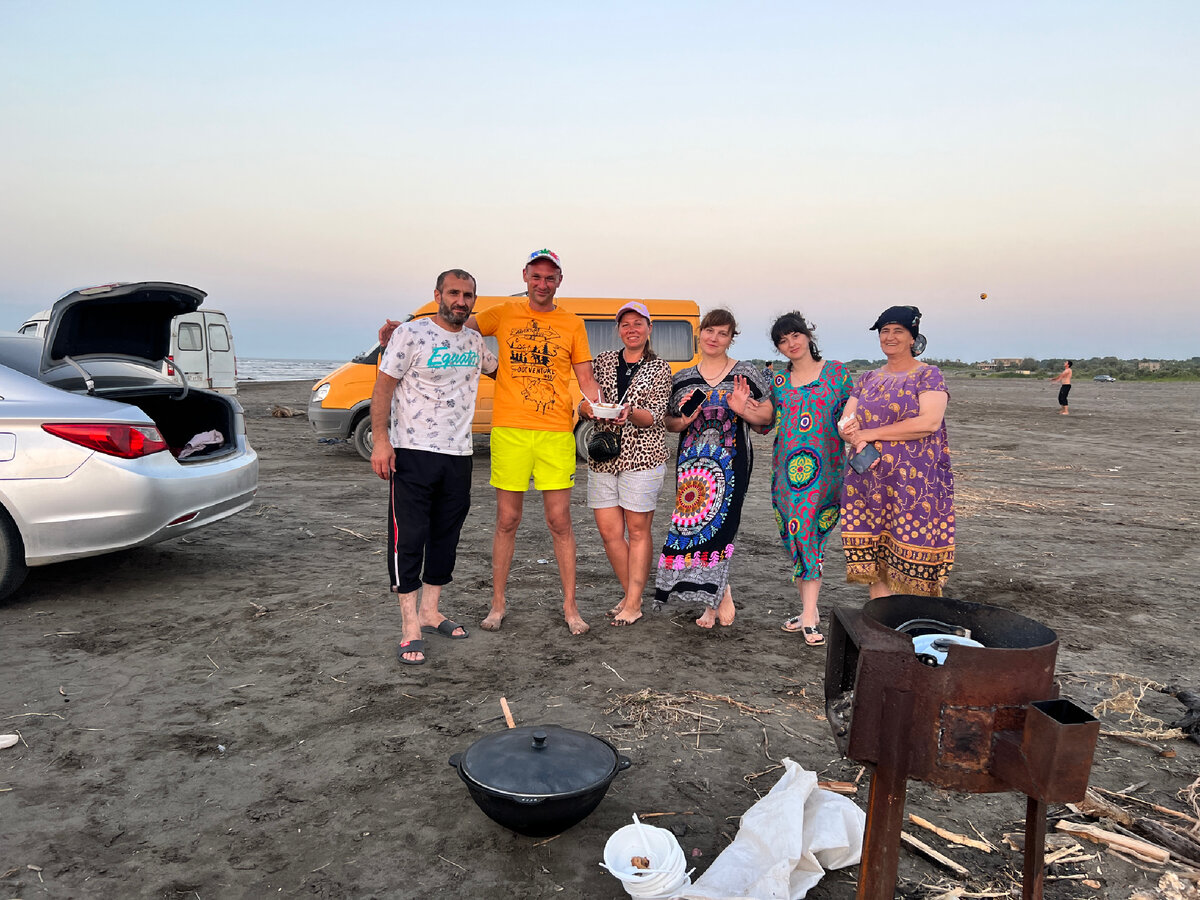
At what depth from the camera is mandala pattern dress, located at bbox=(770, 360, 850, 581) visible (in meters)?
4.34

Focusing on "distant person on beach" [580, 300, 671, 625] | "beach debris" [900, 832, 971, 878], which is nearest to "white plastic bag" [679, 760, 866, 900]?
"beach debris" [900, 832, 971, 878]

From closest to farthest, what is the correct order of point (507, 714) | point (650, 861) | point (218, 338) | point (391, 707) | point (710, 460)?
point (650, 861) < point (507, 714) < point (391, 707) < point (710, 460) < point (218, 338)

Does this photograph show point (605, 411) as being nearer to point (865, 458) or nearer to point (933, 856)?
point (865, 458)

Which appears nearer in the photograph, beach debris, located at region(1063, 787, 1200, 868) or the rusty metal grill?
the rusty metal grill

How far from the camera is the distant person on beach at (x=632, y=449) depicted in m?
4.49

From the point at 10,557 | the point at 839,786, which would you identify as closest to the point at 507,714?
the point at 839,786

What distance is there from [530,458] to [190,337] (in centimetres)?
1556

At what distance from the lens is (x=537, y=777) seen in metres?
2.34

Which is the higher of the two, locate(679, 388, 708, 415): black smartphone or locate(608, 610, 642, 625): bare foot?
locate(679, 388, 708, 415): black smartphone

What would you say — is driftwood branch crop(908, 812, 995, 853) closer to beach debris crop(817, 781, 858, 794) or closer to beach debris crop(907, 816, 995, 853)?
beach debris crop(907, 816, 995, 853)

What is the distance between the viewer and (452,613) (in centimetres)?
484

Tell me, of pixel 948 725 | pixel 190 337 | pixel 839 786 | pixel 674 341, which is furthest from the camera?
Answer: pixel 190 337

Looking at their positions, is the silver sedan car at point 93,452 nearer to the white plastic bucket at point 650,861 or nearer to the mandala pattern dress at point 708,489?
the mandala pattern dress at point 708,489

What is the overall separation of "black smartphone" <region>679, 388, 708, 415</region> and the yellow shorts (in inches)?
28.7
